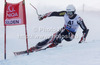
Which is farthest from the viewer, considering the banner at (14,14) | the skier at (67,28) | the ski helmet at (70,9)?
the skier at (67,28)

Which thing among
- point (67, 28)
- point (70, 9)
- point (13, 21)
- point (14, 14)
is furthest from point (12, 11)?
point (67, 28)

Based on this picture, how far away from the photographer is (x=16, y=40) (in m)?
15.3

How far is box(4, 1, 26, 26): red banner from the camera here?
7.75 metres

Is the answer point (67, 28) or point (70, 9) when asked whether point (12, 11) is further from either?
point (67, 28)

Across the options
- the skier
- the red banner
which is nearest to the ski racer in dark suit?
the skier

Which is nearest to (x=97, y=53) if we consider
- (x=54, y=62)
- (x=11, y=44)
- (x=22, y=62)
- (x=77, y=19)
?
(x=54, y=62)

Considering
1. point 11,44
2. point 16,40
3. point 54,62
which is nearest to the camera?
point 54,62

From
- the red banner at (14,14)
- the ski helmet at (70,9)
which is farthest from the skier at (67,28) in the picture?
the red banner at (14,14)

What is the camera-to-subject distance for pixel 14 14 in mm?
7816

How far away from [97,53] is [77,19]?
122 inches

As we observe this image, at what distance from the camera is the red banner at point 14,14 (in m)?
7.75

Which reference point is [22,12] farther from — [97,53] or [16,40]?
[16,40]

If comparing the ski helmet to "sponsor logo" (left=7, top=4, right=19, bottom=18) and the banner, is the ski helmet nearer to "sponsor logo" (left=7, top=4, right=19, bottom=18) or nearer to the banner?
the banner

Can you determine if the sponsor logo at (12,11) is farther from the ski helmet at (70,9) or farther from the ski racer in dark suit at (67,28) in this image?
the ski helmet at (70,9)
